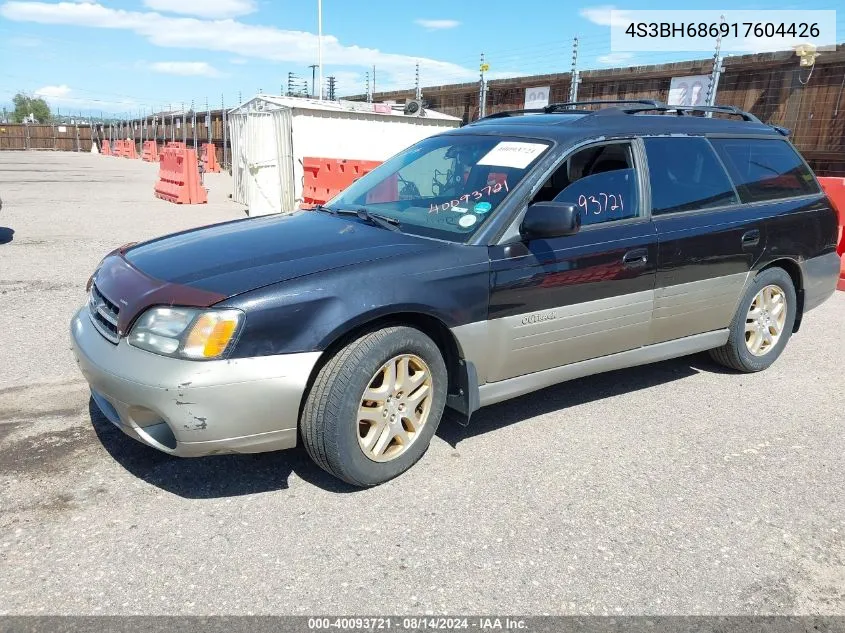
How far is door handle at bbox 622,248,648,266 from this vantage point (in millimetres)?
3791

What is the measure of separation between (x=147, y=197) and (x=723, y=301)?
16.0 m

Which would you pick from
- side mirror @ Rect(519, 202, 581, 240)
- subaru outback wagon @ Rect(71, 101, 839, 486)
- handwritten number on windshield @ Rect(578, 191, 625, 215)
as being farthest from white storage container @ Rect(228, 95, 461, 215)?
side mirror @ Rect(519, 202, 581, 240)

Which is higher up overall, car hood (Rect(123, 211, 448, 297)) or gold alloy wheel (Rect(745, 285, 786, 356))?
car hood (Rect(123, 211, 448, 297))

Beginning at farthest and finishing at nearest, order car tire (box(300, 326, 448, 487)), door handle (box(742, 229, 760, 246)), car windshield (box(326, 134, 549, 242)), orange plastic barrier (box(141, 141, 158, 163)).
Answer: orange plastic barrier (box(141, 141, 158, 163))
door handle (box(742, 229, 760, 246))
car windshield (box(326, 134, 549, 242))
car tire (box(300, 326, 448, 487))

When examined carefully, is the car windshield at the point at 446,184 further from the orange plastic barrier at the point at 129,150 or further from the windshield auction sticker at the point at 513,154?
the orange plastic barrier at the point at 129,150

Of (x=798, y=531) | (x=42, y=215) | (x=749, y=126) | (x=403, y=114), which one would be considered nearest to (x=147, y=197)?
(x=42, y=215)

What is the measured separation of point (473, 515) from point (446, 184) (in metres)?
1.88

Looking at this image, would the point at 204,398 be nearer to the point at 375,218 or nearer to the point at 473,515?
the point at 473,515

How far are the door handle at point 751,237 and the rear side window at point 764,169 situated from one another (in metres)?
0.23

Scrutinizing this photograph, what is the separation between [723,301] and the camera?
14.5 ft

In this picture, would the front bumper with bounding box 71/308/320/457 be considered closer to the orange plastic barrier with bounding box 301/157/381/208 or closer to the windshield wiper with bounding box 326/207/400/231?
the windshield wiper with bounding box 326/207/400/231

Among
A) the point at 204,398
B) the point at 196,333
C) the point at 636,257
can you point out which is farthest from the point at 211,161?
the point at 204,398

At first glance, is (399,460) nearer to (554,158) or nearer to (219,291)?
(219,291)

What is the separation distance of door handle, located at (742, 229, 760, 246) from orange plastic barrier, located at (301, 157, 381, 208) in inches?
294
